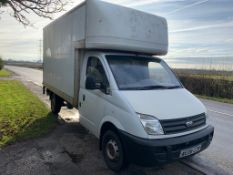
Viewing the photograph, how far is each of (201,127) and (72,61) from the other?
137 inches

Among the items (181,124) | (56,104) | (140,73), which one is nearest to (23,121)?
(56,104)

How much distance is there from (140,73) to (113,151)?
1653mm

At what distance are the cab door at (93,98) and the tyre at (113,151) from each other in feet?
1.51

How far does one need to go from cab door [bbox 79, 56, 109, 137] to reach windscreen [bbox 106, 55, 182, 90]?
0.94 feet

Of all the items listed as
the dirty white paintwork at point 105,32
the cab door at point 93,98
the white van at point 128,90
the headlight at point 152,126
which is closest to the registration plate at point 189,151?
the white van at point 128,90

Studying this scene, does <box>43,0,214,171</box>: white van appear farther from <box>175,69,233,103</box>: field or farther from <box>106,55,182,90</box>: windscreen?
<box>175,69,233,103</box>: field

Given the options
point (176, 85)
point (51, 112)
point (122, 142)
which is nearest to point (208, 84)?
point (51, 112)

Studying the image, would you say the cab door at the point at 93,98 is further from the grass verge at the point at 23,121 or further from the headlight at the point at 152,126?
the grass verge at the point at 23,121

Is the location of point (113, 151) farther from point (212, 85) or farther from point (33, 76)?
point (33, 76)

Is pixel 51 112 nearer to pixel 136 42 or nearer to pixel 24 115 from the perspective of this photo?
pixel 24 115

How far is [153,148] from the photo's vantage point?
13.1ft

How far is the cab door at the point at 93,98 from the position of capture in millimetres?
5082

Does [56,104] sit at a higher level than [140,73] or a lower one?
lower

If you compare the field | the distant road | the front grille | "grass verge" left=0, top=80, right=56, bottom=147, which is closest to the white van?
the front grille
